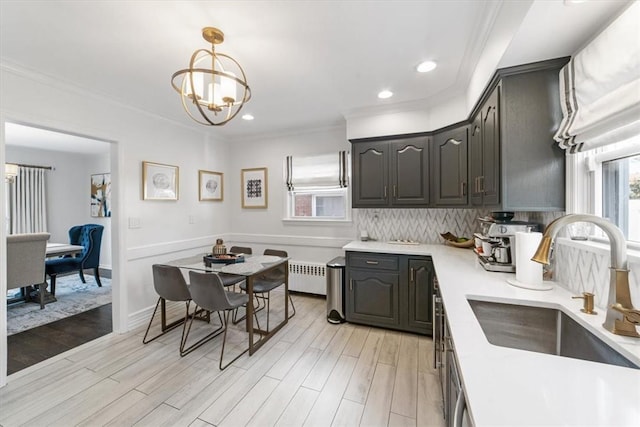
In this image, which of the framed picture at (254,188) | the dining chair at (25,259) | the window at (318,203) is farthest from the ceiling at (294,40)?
the dining chair at (25,259)

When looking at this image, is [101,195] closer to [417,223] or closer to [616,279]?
[417,223]

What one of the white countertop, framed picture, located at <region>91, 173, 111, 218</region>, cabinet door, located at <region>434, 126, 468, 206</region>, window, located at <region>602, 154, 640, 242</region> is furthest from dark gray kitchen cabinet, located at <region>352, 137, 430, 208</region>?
framed picture, located at <region>91, 173, 111, 218</region>

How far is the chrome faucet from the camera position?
2.99 feet

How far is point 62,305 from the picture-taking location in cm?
359

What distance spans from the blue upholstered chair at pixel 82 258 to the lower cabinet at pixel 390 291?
4.37 metres

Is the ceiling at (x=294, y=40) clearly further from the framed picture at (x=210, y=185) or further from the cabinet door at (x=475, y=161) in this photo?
the framed picture at (x=210, y=185)

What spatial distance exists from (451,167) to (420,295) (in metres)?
1.35

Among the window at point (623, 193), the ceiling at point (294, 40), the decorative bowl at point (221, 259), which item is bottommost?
the decorative bowl at point (221, 259)

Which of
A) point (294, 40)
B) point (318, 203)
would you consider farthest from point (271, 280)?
point (294, 40)

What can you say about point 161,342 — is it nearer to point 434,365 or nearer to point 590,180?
point 434,365

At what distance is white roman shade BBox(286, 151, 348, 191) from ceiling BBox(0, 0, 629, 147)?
42.8 inches

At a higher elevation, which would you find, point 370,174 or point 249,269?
point 370,174

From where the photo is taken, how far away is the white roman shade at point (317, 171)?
3.63 m

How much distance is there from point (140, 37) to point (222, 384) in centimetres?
258
